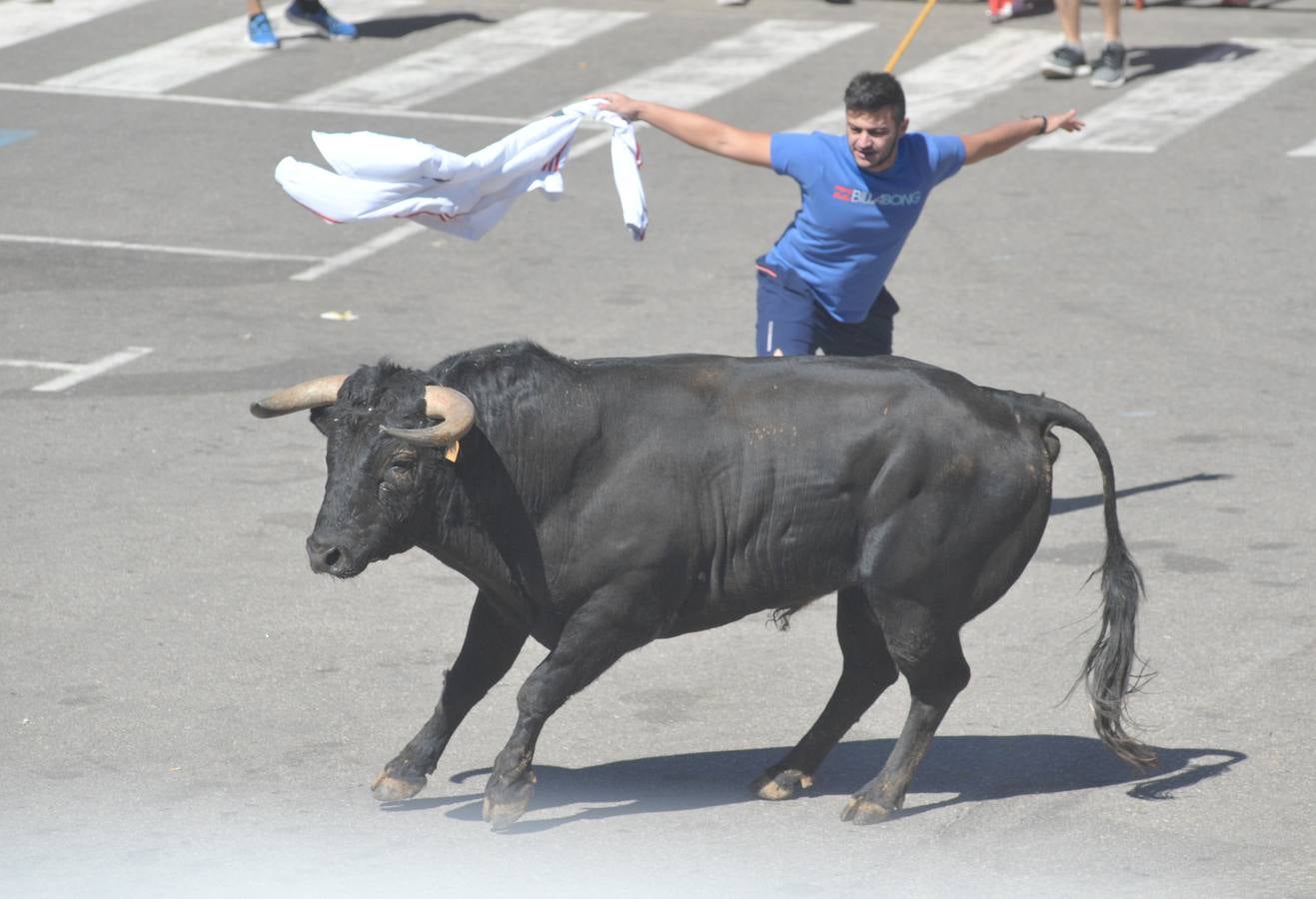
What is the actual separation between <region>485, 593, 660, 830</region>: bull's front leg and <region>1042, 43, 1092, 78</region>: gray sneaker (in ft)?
38.4

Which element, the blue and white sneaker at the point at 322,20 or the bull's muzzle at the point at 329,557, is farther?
the blue and white sneaker at the point at 322,20

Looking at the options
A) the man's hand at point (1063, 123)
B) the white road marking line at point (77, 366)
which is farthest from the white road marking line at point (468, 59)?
the man's hand at point (1063, 123)

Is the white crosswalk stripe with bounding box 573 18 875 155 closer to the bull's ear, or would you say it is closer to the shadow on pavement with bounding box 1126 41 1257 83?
the shadow on pavement with bounding box 1126 41 1257 83

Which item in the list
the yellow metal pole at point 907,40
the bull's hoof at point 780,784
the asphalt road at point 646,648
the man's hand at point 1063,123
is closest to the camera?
the asphalt road at point 646,648

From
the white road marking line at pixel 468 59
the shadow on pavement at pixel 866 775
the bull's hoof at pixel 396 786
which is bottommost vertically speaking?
the shadow on pavement at pixel 866 775

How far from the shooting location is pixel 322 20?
1875 cm

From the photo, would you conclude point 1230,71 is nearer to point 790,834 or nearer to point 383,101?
point 383,101

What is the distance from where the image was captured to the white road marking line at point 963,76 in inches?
632

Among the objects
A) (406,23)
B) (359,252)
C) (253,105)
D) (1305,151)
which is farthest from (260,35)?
(1305,151)

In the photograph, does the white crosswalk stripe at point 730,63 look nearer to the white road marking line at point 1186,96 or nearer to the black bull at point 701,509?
the white road marking line at point 1186,96

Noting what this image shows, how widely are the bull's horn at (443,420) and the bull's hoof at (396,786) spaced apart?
1.21 metres

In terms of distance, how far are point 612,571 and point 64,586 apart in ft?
9.82

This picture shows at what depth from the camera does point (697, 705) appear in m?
7.23

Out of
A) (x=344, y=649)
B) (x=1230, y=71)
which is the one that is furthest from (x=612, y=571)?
(x=1230, y=71)
